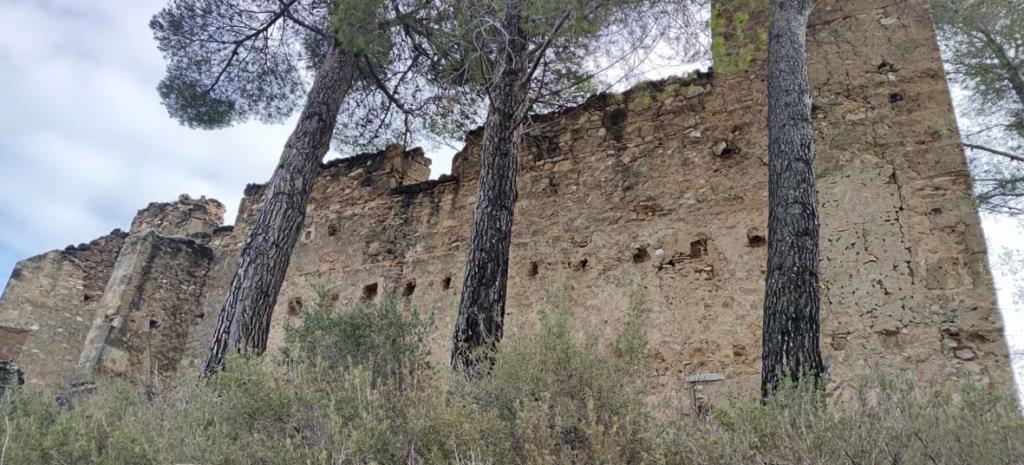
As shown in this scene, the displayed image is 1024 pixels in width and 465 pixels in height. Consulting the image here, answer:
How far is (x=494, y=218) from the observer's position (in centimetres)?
530

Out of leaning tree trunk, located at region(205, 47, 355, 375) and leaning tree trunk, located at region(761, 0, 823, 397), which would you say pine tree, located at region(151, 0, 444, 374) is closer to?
leaning tree trunk, located at region(205, 47, 355, 375)

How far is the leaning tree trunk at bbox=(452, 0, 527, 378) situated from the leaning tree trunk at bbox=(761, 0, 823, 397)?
1.55 m

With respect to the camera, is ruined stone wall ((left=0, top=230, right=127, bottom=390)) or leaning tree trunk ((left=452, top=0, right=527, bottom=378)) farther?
ruined stone wall ((left=0, top=230, right=127, bottom=390))

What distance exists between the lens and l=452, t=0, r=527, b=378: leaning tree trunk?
479 cm

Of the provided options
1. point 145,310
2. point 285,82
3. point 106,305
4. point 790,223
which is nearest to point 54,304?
point 106,305

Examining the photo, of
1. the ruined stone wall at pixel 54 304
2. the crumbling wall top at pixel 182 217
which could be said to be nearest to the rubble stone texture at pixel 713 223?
the ruined stone wall at pixel 54 304

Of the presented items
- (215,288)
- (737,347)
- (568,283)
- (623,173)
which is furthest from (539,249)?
(215,288)

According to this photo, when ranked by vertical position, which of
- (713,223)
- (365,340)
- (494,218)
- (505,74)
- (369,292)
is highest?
(505,74)

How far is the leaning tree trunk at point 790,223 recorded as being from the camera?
12.3 ft

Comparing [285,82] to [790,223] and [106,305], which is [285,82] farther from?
[790,223]

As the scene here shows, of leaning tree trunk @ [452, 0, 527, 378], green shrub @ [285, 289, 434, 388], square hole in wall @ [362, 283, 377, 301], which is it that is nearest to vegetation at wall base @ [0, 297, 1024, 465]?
green shrub @ [285, 289, 434, 388]

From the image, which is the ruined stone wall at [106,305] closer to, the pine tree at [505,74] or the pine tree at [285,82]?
the pine tree at [285,82]

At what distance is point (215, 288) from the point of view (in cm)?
955

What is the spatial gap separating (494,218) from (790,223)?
205 cm
